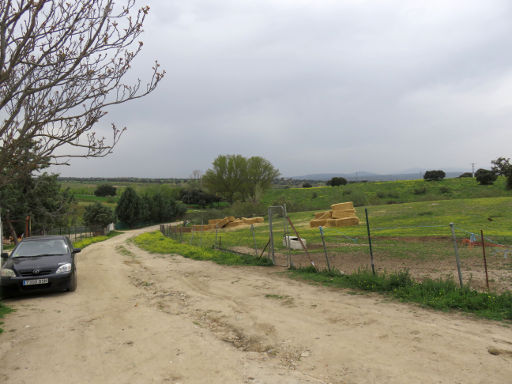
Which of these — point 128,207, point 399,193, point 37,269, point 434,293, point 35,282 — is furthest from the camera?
point 128,207

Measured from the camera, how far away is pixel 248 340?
5387 millimetres

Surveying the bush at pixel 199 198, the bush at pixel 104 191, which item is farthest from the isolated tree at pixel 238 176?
the bush at pixel 104 191

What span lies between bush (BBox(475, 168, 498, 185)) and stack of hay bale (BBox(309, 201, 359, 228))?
40932mm

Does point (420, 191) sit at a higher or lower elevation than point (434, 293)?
lower

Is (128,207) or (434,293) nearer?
(434,293)

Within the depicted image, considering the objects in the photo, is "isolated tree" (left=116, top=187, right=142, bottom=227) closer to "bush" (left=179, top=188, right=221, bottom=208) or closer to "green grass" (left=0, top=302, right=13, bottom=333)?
"bush" (left=179, top=188, right=221, bottom=208)

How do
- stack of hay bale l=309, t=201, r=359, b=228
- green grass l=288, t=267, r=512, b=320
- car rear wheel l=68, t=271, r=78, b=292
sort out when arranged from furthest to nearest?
stack of hay bale l=309, t=201, r=359, b=228, car rear wheel l=68, t=271, r=78, b=292, green grass l=288, t=267, r=512, b=320

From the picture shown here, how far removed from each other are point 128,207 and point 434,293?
226ft

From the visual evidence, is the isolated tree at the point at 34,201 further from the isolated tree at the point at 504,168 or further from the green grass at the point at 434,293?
the isolated tree at the point at 504,168

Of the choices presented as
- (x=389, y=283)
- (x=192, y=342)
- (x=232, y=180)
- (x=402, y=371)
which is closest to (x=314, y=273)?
(x=389, y=283)

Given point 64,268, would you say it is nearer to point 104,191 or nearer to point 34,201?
point 34,201

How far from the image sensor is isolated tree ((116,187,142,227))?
7038 cm

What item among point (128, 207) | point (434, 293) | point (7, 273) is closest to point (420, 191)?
point (128, 207)

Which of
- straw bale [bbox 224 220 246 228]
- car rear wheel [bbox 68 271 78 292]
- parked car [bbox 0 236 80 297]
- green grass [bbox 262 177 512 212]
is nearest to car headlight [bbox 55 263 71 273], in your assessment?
parked car [bbox 0 236 80 297]
